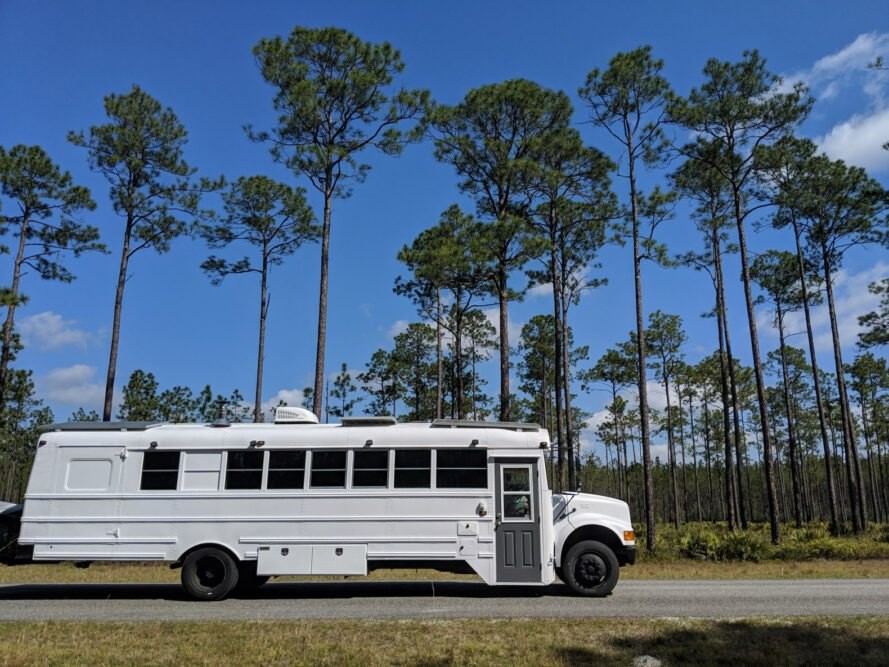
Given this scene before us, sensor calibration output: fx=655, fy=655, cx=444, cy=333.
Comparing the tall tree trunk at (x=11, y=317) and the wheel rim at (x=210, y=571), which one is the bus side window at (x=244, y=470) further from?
the tall tree trunk at (x=11, y=317)

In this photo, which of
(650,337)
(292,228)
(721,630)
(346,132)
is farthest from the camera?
(650,337)

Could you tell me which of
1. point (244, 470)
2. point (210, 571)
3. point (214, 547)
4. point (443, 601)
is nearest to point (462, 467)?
point (443, 601)

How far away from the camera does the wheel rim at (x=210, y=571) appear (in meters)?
11.3

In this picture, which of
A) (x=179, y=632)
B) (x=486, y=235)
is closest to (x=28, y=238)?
(x=486, y=235)

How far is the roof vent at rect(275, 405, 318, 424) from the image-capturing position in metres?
12.0

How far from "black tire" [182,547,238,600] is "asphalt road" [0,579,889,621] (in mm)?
263

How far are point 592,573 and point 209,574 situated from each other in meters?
6.59

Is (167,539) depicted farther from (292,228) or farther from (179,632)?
(292,228)

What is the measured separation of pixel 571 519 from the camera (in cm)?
1134

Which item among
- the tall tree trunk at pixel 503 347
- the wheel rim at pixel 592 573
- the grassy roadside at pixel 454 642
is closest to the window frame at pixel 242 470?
the grassy roadside at pixel 454 642

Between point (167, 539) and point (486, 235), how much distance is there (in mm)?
15200

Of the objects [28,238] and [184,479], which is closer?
[184,479]

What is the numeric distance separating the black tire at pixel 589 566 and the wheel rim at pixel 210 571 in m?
5.92

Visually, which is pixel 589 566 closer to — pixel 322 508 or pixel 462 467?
pixel 462 467
